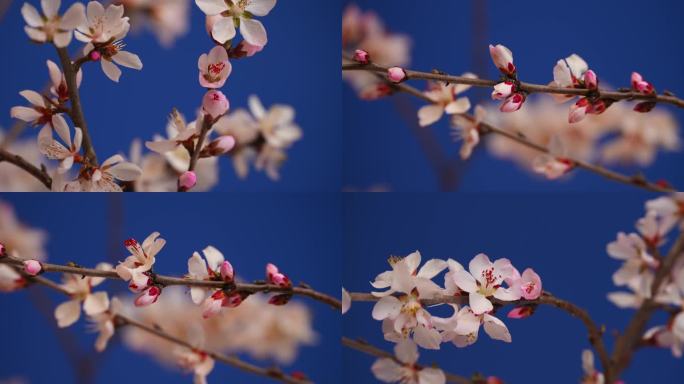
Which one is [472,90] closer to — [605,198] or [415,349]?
[605,198]

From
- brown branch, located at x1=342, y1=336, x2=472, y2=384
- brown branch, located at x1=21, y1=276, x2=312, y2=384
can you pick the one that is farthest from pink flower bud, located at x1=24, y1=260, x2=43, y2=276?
brown branch, located at x1=342, y1=336, x2=472, y2=384

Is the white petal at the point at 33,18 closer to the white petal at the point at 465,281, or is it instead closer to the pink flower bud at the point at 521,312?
the white petal at the point at 465,281

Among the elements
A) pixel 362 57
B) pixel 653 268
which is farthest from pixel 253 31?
pixel 653 268

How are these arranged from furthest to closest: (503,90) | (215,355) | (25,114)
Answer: (215,355), (25,114), (503,90)

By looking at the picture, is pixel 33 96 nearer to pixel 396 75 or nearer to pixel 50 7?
pixel 50 7

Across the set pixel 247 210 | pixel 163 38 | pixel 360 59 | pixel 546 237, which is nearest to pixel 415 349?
pixel 546 237
